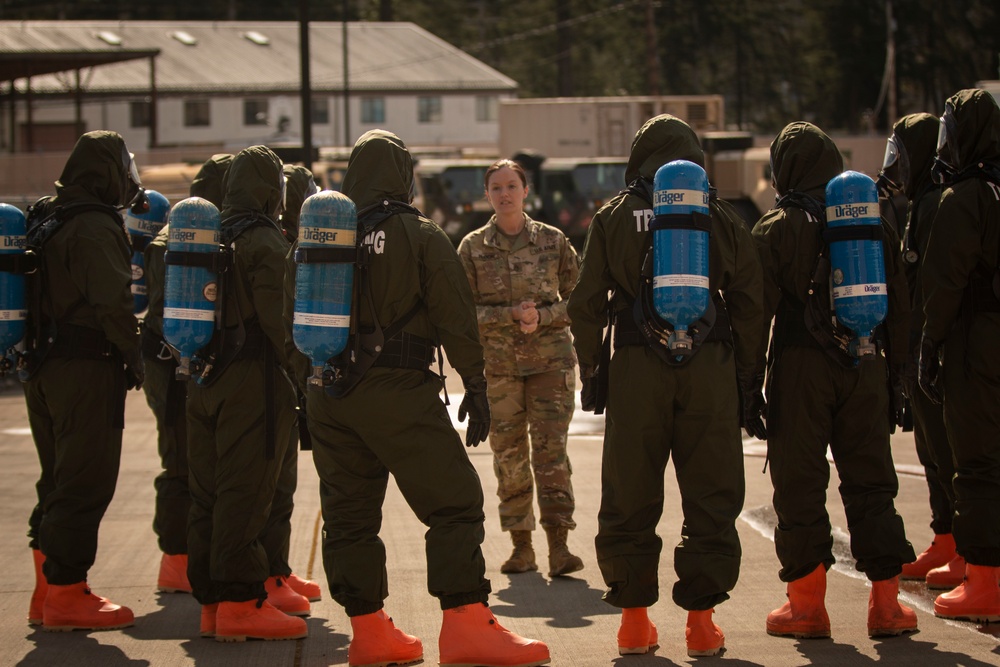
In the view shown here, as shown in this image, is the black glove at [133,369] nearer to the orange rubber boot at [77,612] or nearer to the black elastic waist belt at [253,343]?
the black elastic waist belt at [253,343]

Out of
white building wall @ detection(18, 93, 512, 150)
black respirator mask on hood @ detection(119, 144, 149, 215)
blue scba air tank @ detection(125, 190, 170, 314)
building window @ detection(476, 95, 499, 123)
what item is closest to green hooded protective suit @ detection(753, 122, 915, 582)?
black respirator mask on hood @ detection(119, 144, 149, 215)

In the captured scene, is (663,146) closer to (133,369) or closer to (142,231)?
(133,369)

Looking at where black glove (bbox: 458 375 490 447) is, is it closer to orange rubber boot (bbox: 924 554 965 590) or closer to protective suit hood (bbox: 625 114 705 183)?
protective suit hood (bbox: 625 114 705 183)

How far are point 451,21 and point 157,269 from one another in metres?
69.5

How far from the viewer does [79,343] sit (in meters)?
5.75

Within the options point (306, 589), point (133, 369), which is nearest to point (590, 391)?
point (306, 589)

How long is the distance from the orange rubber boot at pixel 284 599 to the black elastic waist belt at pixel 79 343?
133 cm

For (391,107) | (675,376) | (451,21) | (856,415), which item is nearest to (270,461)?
(675,376)

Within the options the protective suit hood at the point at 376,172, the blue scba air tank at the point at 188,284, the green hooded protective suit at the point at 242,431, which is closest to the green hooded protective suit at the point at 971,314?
the protective suit hood at the point at 376,172

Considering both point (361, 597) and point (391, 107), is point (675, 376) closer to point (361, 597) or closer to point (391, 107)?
point (361, 597)

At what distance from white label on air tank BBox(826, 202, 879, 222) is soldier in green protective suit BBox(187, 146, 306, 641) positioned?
237 cm

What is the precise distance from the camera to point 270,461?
18.1 feet

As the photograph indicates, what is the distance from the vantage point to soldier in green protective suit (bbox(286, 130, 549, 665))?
483cm

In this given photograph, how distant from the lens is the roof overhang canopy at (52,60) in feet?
123
